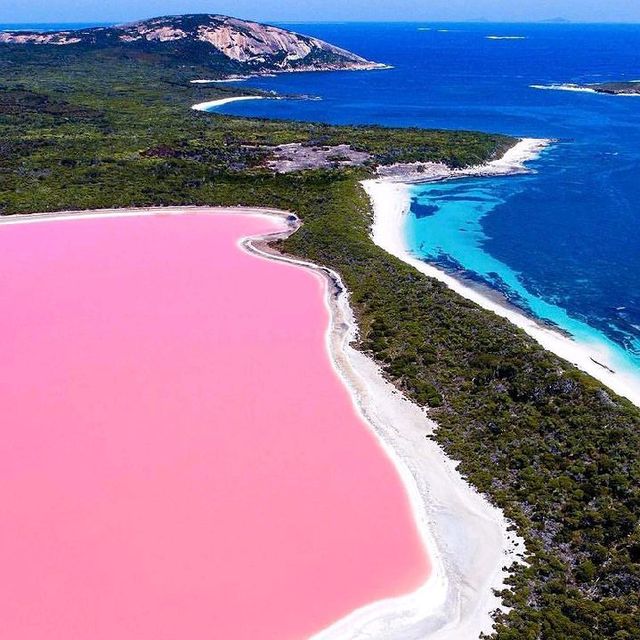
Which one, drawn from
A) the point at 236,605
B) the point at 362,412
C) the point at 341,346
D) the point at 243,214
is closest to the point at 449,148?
the point at 243,214

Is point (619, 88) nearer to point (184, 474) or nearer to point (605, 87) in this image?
point (605, 87)

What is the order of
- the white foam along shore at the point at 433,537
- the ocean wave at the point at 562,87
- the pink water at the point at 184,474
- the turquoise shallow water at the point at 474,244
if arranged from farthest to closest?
the ocean wave at the point at 562,87, the turquoise shallow water at the point at 474,244, the pink water at the point at 184,474, the white foam along shore at the point at 433,537

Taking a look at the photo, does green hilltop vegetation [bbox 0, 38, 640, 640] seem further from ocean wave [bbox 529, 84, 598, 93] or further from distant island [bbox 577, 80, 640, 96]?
ocean wave [bbox 529, 84, 598, 93]

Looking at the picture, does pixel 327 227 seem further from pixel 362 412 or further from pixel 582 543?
pixel 582 543

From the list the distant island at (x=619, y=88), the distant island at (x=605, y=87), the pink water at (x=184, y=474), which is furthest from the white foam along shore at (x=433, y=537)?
the distant island at (x=605, y=87)

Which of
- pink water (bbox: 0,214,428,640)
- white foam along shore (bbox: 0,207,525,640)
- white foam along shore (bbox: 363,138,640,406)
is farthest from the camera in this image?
white foam along shore (bbox: 363,138,640,406)

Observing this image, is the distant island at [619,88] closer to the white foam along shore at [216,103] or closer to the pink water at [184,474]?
the white foam along shore at [216,103]

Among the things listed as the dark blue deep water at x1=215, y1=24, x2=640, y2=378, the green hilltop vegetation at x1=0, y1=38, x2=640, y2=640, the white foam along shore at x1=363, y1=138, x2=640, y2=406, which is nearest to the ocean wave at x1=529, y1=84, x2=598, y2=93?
the dark blue deep water at x1=215, y1=24, x2=640, y2=378
